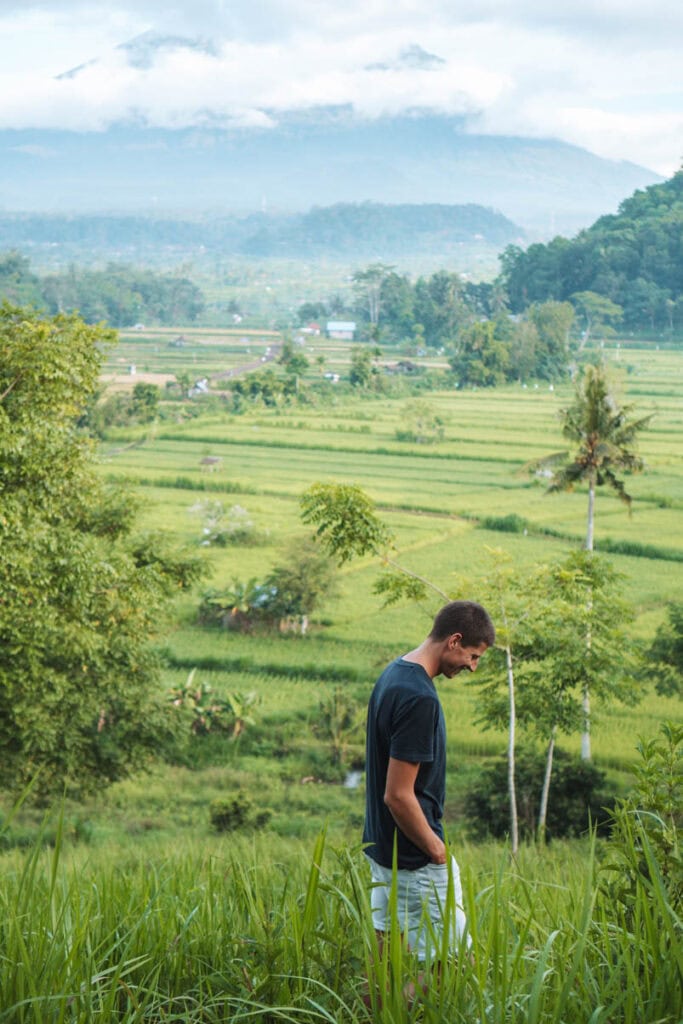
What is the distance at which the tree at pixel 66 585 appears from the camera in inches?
514

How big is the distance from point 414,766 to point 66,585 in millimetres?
10669

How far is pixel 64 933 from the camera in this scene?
2494 mm

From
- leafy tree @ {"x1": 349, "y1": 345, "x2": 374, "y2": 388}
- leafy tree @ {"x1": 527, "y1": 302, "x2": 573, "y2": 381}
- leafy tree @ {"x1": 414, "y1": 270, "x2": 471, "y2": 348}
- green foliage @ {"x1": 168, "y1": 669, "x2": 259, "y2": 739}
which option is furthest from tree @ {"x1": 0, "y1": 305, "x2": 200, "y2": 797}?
leafy tree @ {"x1": 414, "y1": 270, "x2": 471, "y2": 348}

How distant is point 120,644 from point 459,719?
503 inches

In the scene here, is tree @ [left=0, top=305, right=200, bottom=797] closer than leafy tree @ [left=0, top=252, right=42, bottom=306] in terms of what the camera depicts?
Yes

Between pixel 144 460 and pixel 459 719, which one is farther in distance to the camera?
pixel 144 460

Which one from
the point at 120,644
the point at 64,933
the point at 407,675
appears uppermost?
the point at 407,675

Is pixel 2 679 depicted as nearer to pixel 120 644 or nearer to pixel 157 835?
pixel 120 644

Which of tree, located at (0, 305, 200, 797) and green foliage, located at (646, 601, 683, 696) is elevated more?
tree, located at (0, 305, 200, 797)

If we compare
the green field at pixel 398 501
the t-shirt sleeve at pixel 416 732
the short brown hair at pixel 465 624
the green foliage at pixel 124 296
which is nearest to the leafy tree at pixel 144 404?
the green field at pixel 398 501

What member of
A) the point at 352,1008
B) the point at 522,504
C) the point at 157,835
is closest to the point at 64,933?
the point at 352,1008

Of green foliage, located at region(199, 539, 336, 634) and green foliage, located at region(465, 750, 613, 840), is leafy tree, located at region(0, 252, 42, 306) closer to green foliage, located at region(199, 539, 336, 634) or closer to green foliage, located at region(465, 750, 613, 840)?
green foliage, located at region(199, 539, 336, 634)

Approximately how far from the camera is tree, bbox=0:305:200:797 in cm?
1305

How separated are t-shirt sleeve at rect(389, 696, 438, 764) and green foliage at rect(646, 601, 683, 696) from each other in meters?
21.1
